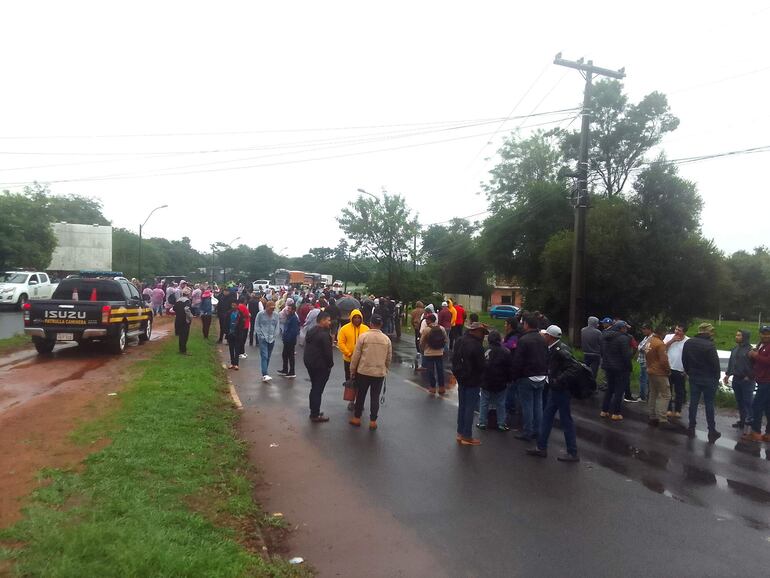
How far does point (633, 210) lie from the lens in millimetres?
28109

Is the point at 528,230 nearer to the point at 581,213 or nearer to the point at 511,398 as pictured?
the point at 581,213

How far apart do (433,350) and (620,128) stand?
36757 mm

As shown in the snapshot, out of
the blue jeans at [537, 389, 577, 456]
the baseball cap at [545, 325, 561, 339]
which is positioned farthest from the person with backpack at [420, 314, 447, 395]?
the blue jeans at [537, 389, 577, 456]

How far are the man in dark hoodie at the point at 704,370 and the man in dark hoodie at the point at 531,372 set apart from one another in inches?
105

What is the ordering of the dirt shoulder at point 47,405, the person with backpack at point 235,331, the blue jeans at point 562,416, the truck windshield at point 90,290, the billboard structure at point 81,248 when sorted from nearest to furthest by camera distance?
1. the dirt shoulder at point 47,405
2. the blue jeans at point 562,416
3. the person with backpack at point 235,331
4. the truck windshield at point 90,290
5. the billboard structure at point 81,248

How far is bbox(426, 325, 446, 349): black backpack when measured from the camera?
1162 centimetres

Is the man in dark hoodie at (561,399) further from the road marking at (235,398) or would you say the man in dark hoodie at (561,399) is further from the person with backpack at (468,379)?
the road marking at (235,398)

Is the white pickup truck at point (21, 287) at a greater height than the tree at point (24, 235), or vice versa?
the tree at point (24, 235)

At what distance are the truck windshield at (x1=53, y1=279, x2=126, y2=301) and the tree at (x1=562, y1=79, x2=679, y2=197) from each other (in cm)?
3435

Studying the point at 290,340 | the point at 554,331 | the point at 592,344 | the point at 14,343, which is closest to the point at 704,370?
the point at 592,344

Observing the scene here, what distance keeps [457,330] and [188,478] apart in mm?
→ 12647

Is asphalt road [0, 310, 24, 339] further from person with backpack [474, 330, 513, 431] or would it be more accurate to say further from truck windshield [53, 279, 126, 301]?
person with backpack [474, 330, 513, 431]

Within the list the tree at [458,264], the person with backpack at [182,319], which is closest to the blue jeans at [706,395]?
the person with backpack at [182,319]

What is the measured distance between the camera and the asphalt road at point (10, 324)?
19.3m
